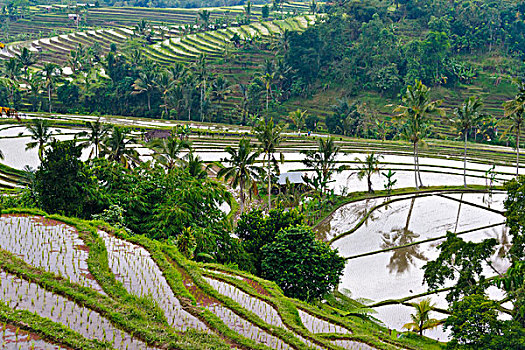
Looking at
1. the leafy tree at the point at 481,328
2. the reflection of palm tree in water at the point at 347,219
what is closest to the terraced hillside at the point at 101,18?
the reflection of palm tree in water at the point at 347,219

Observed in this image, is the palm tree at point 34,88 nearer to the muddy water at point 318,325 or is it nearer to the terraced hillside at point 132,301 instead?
the terraced hillside at point 132,301

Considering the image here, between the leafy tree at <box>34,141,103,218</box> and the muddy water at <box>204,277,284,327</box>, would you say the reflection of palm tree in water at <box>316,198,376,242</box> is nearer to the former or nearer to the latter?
the muddy water at <box>204,277,284,327</box>

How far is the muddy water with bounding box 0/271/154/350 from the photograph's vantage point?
307 inches

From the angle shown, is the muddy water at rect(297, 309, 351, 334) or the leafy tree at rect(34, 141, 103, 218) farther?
the leafy tree at rect(34, 141, 103, 218)

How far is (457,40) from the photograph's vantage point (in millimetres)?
55812

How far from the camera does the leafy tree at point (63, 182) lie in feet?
46.1

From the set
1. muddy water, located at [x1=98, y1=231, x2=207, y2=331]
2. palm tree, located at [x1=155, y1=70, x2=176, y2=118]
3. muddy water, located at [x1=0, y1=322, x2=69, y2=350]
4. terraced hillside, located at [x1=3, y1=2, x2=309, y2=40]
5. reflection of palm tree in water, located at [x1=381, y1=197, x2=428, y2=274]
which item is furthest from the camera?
terraced hillside, located at [x1=3, y1=2, x2=309, y2=40]

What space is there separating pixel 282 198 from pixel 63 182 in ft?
39.6

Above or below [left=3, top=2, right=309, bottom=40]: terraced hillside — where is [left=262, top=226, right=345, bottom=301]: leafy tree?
below

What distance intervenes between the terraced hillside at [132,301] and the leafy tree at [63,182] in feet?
4.23

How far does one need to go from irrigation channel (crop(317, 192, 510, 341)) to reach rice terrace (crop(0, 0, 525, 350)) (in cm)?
10

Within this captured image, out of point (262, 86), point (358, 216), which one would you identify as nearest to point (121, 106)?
point (262, 86)

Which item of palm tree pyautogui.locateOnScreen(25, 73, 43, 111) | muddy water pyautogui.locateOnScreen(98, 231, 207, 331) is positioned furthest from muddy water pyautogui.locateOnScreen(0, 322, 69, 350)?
palm tree pyautogui.locateOnScreen(25, 73, 43, 111)

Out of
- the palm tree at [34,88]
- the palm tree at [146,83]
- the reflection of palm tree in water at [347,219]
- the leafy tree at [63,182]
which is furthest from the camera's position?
the palm tree at [146,83]
